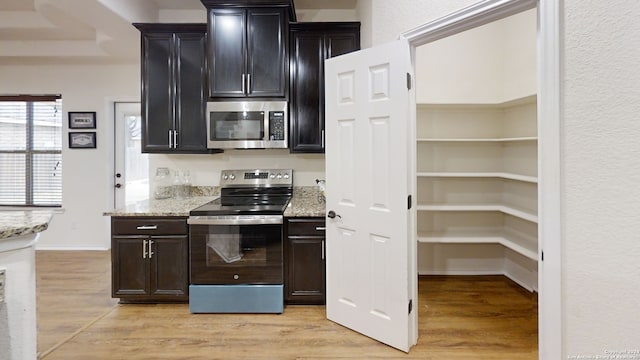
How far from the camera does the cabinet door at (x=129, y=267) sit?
3.06 metres

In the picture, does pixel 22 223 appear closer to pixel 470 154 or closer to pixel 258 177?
pixel 258 177

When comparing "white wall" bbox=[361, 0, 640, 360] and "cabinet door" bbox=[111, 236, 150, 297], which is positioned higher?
"white wall" bbox=[361, 0, 640, 360]

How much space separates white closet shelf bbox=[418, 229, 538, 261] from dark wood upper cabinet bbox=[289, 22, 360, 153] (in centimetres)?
152

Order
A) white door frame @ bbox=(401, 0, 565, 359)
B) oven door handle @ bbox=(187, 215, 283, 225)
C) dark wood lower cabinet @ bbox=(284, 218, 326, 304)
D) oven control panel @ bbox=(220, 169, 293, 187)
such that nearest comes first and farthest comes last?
1. white door frame @ bbox=(401, 0, 565, 359)
2. oven door handle @ bbox=(187, 215, 283, 225)
3. dark wood lower cabinet @ bbox=(284, 218, 326, 304)
4. oven control panel @ bbox=(220, 169, 293, 187)

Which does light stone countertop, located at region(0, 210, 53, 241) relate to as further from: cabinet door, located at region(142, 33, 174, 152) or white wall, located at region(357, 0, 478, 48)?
white wall, located at region(357, 0, 478, 48)

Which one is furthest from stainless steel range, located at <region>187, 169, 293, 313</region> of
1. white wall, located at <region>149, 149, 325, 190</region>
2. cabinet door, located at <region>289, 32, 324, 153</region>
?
white wall, located at <region>149, 149, 325, 190</region>

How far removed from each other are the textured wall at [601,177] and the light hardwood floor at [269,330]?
1085mm

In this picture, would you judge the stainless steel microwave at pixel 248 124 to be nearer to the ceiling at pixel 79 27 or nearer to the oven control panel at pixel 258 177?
the oven control panel at pixel 258 177

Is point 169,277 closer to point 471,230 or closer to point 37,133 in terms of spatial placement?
point 471,230

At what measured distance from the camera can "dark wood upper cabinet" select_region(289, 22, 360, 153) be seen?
135 inches

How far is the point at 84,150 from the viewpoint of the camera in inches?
196

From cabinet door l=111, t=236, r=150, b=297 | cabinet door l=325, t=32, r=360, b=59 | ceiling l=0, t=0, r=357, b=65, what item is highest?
ceiling l=0, t=0, r=357, b=65

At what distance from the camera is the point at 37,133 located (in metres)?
5.20

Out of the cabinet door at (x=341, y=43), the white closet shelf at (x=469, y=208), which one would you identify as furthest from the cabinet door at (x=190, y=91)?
the white closet shelf at (x=469, y=208)
